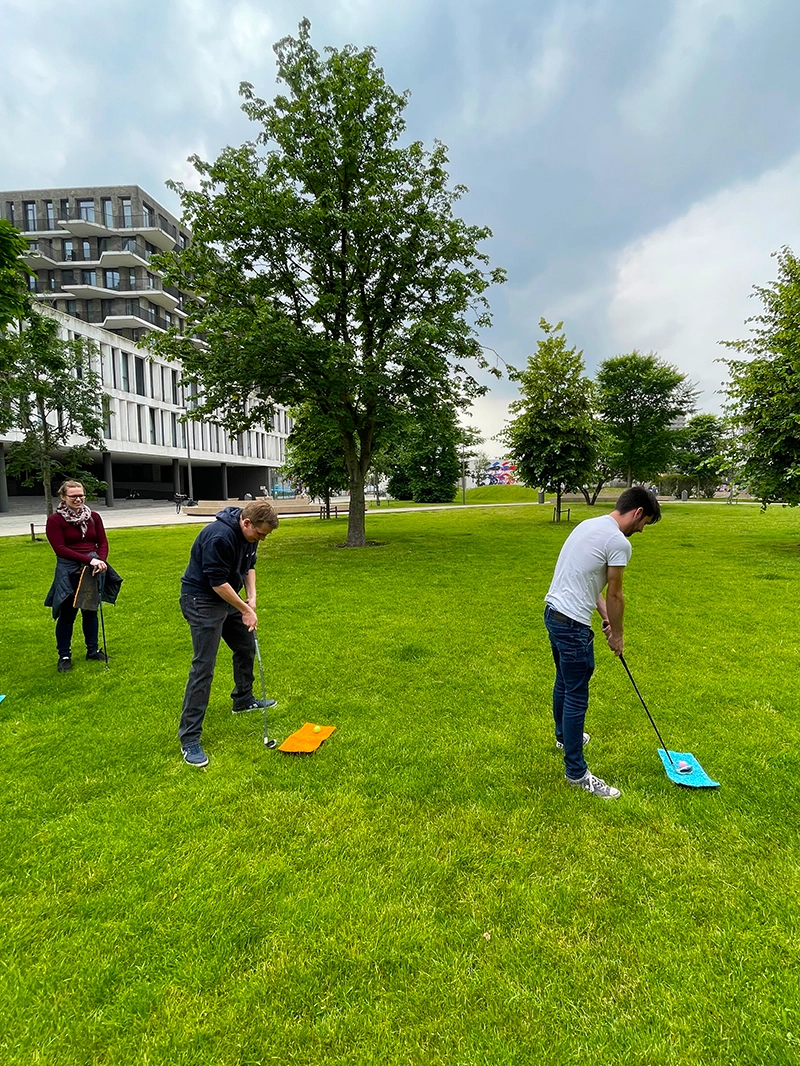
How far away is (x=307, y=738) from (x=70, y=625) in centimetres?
359

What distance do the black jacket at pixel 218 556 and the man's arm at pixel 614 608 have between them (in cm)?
266

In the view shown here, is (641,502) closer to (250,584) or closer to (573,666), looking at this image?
(573,666)

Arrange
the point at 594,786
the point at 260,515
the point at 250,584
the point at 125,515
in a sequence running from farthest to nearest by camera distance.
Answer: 1. the point at 125,515
2. the point at 250,584
3. the point at 260,515
4. the point at 594,786

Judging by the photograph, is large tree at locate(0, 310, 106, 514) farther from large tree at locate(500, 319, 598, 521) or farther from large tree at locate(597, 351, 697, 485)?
large tree at locate(597, 351, 697, 485)

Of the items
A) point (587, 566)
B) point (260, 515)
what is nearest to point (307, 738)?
point (260, 515)

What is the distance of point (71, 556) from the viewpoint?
5.80 m

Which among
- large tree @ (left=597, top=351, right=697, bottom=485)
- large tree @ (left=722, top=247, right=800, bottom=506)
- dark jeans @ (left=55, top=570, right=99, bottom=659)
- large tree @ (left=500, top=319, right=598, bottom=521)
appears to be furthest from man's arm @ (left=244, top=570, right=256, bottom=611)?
large tree @ (left=597, top=351, right=697, bottom=485)

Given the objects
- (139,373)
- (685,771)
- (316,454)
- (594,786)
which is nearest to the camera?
(594,786)

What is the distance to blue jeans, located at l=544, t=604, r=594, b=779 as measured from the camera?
133 inches

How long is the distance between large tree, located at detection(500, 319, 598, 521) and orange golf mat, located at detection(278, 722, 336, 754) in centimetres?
2107

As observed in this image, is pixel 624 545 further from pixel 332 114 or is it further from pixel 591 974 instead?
pixel 332 114

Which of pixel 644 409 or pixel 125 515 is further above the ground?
pixel 644 409

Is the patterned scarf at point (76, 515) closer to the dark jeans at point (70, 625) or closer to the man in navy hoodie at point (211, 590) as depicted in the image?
the dark jeans at point (70, 625)

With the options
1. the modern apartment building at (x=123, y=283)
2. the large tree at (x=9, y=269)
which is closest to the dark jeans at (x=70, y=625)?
the large tree at (x=9, y=269)
